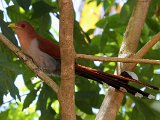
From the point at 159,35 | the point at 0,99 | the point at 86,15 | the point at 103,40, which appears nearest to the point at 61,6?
the point at 159,35

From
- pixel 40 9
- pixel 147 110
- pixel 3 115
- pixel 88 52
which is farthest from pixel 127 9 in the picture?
pixel 3 115

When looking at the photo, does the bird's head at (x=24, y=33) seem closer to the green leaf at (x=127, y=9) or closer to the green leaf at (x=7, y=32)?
the green leaf at (x=7, y=32)

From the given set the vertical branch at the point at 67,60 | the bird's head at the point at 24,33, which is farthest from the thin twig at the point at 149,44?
the bird's head at the point at 24,33

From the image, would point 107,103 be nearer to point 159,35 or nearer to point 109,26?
Result: point 159,35

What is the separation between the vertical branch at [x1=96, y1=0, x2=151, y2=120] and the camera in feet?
6.76

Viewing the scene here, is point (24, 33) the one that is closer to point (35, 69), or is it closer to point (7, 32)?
point (7, 32)

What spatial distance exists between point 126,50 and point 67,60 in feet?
1.97

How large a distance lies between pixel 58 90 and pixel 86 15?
4.12 metres

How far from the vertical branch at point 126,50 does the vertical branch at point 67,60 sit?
0.99ft

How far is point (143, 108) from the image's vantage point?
239 cm

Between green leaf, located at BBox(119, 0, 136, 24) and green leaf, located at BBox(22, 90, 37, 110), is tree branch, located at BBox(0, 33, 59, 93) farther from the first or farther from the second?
green leaf, located at BBox(119, 0, 136, 24)

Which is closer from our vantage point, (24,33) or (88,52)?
(24,33)

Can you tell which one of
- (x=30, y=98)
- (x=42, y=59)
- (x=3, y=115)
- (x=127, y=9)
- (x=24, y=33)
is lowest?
(x=3, y=115)

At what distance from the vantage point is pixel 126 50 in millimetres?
2254
